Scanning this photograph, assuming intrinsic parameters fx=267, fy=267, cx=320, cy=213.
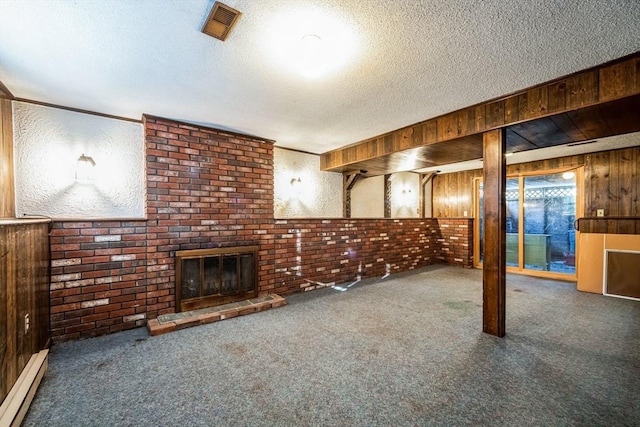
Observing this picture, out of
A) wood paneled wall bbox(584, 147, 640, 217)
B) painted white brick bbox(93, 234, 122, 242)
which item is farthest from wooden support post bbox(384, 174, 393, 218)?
painted white brick bbox(93, 234, 122, 242)

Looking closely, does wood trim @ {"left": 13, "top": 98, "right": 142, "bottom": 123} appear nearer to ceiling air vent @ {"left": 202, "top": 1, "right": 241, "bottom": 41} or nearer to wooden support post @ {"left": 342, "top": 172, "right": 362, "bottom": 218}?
ceiling air vent @ {"left": 202, "top": 1, "right": 241, "bottom": 41}

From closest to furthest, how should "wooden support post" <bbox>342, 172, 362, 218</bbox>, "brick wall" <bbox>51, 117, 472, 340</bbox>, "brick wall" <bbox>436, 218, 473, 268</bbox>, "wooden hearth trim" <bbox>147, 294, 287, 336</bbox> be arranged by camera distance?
1. "brick wall" <bbox>51, 117, 472, 340</bbox>
2. "wooden hearth trim" <bbox>147, 294, 287, 336</bbox>
3. "wooden support post" <bbox>342, 172, 362, 218</bbox>
4. "brick wall" <bbox>436, 218, 473, 268</bbox>

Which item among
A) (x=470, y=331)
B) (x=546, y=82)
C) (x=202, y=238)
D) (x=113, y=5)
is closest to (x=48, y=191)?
(x=202, y=238)

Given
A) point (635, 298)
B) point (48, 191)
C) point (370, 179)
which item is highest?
point (370, 179)

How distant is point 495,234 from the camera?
2.78 metres

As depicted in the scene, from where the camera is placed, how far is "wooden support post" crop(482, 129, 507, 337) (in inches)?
109

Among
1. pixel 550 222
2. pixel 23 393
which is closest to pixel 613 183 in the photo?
pixel 550 222

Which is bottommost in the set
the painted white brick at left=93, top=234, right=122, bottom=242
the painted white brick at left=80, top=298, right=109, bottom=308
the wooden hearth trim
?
the wooden hearth trim

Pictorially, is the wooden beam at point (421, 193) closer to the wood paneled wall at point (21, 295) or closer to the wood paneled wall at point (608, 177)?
the wood paneled wall at point (608, 177)

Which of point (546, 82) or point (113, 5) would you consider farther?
point (546, 82)

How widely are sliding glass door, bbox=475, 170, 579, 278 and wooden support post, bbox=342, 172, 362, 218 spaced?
356cm

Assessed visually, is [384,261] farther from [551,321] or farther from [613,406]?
[613,406]

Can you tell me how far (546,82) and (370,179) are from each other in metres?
3.86

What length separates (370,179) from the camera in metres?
6.11
